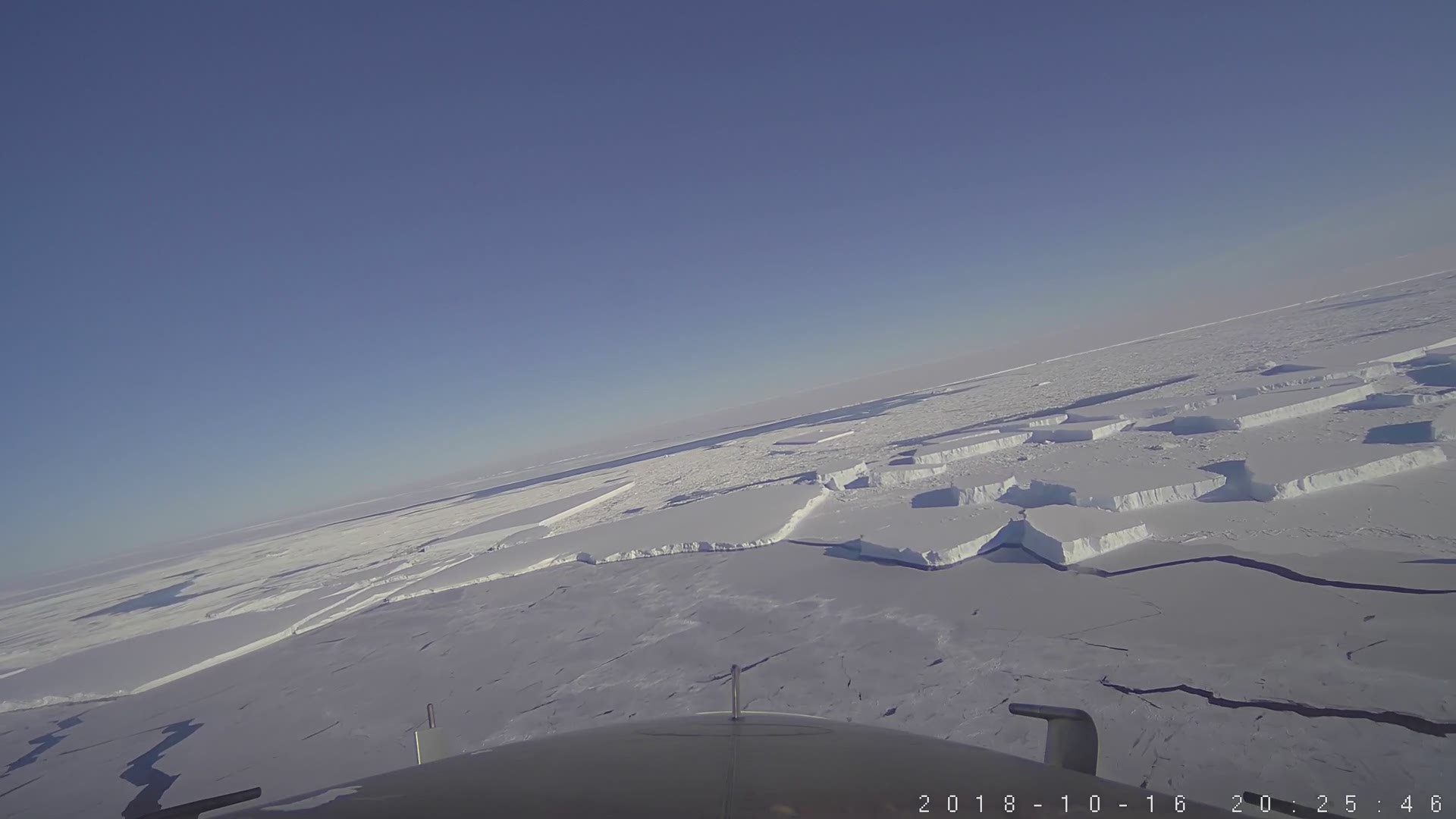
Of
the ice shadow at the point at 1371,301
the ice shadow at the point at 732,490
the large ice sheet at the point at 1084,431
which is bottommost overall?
the large ice sheet at the point at 1084,431

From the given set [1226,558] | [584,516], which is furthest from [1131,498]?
[584,516]

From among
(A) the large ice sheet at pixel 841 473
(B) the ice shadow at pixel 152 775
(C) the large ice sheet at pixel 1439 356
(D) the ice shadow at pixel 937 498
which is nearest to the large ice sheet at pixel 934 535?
(D) the ice shadow at pixel 937 498

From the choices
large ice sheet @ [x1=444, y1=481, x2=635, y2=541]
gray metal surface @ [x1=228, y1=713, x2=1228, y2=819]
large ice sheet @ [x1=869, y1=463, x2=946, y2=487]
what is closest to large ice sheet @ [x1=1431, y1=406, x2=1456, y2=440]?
large ice sheet @ [x1=869, y1=463, x2=946, y2=487]

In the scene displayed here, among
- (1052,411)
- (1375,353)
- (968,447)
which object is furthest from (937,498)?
(1375,353)

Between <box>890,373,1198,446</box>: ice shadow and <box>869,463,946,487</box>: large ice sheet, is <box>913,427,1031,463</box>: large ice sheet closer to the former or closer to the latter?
<box>869,463,946,487</box>: large ice sheet

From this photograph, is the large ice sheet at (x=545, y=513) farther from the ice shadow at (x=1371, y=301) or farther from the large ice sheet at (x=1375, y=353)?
the ice shadow at (x=1371, y=301)
